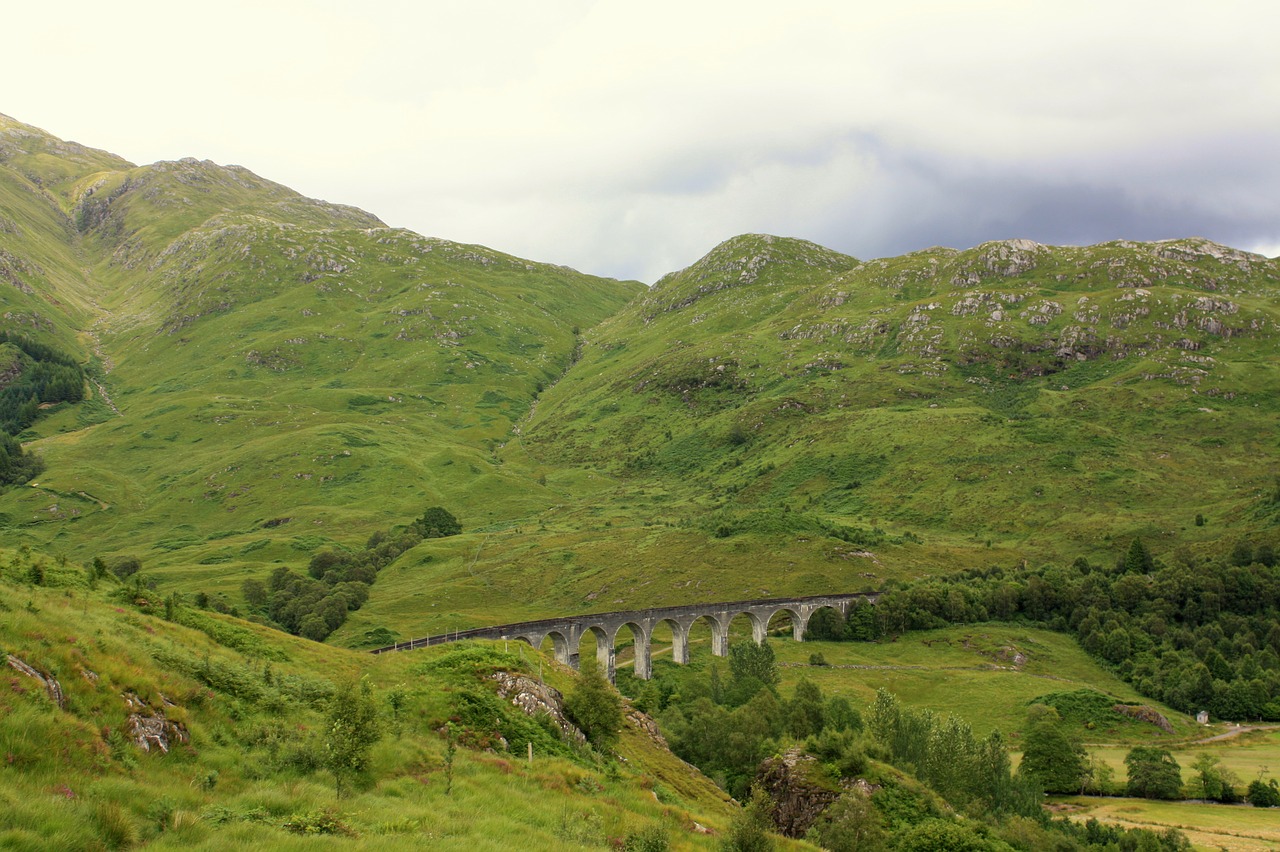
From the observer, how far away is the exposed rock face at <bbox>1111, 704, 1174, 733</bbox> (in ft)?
276

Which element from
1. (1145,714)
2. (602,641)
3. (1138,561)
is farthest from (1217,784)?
(602,641)

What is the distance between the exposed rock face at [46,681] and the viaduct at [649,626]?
65520 millimetres

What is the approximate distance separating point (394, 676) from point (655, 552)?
4371 inches

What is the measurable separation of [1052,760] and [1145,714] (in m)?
26.5

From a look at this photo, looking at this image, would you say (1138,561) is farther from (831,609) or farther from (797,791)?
(797,791)

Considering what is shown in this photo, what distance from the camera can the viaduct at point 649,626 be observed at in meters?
93.1

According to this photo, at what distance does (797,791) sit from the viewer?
43.5 meters

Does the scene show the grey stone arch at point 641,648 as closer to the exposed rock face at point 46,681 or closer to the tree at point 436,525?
the tree at point 436,525

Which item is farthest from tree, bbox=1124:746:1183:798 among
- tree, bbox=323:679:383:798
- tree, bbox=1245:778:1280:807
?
tree, bbox=323:679:383:798

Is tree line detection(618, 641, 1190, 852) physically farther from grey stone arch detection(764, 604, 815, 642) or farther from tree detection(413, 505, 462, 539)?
tree detection(413, 505, 462, 539)

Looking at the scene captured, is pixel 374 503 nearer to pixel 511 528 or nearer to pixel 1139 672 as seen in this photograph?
pixel 511 528

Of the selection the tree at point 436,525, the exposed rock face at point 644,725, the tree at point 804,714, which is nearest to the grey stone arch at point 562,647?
the tree at point 804,714

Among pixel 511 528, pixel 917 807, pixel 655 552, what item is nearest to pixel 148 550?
pixel 511 528

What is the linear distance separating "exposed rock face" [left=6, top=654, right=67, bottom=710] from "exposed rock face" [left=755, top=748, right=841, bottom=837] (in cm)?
3402
